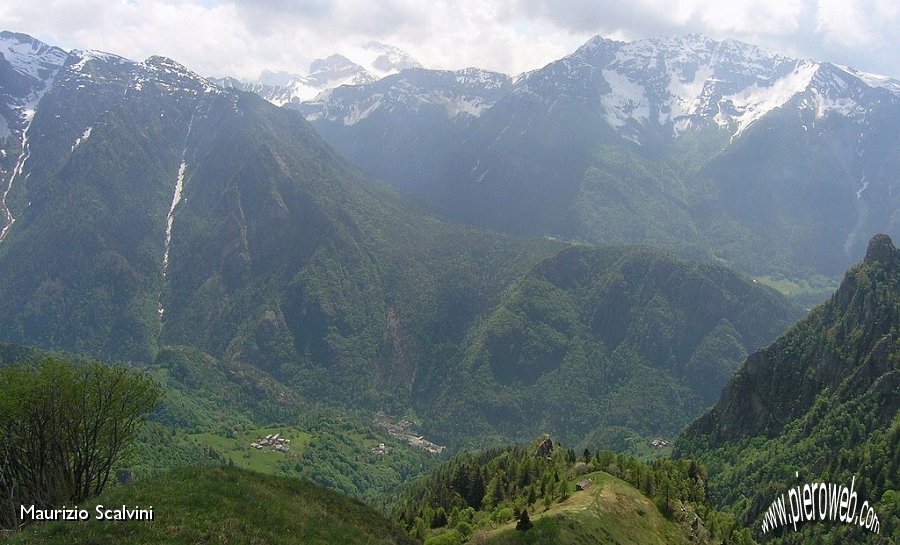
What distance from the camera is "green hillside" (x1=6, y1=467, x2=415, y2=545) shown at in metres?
48.8

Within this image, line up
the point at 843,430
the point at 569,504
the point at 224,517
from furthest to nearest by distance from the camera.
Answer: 1. the point at 843,430
2. the point at 569,504
3. the point at 224,517

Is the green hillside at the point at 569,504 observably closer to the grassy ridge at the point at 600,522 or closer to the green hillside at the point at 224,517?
the grassy ridge at the point at 600,522

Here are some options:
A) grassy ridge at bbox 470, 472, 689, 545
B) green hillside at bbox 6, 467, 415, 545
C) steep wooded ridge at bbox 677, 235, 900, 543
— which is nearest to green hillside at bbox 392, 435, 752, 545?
grassy ridge at bbox 470, 472, 689, 545

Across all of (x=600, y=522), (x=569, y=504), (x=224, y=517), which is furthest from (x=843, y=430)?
(x=224, y=517)

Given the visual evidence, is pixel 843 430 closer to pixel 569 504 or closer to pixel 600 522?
pixel 569 504

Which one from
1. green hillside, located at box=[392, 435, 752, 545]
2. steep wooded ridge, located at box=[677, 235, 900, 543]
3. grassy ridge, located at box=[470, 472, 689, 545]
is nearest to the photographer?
grassy ridge, located at box=[470, 472, 689, 545]

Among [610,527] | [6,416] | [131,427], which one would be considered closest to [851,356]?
[610,527]

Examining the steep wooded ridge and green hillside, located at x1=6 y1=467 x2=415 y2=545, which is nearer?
green hillside, located at x1=6 y1=467 x2=415 y2=545

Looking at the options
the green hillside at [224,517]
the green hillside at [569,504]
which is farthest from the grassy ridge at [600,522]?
the green hillside at [224,517]

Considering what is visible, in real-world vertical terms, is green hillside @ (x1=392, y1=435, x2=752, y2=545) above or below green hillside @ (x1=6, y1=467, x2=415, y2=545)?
below

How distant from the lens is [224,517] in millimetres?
55656

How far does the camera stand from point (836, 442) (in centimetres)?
16712

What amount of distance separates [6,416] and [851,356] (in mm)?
197317

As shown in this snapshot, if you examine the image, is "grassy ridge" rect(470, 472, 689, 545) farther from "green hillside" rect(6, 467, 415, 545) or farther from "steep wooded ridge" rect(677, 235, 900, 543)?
"steep wooded ridge" rect(677, 235, 900, 543)
